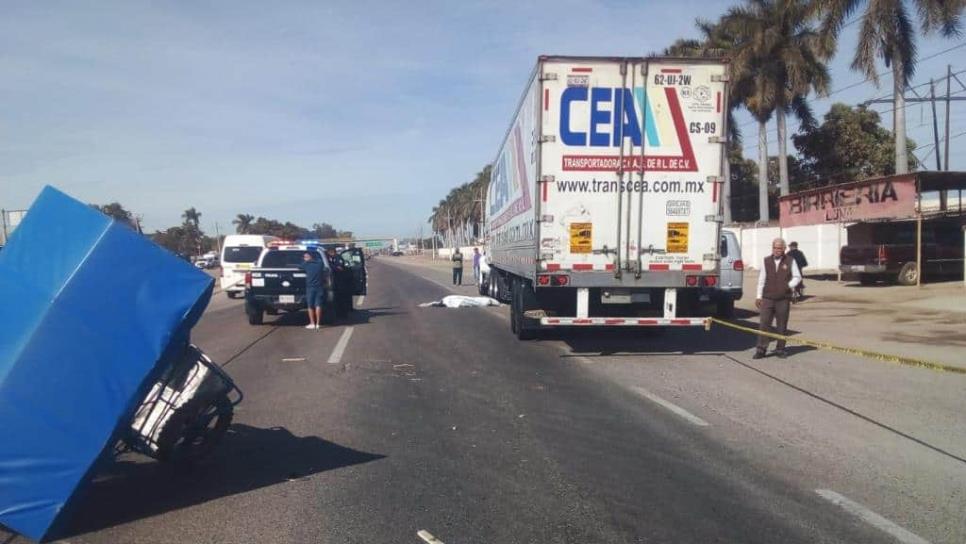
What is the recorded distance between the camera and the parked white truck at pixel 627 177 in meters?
10.8

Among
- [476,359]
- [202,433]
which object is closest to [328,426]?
[202,433]

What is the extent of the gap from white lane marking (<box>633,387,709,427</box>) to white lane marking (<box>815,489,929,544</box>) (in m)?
2.03

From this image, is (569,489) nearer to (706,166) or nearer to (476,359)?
(476,359)

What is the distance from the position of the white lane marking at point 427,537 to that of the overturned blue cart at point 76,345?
1.89m

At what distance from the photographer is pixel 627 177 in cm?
1092

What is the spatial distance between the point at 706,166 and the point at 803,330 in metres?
5.65

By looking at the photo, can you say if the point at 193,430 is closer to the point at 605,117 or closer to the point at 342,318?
the point at 605,117

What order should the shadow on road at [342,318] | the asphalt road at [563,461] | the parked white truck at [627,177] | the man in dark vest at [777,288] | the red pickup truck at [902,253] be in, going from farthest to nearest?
the red pickup truck at [902,253]
the shadow on road at [342,318]
the man in dark vest at [777,288]
the parked white truck at [627,177]
the asphalt road at [563,461]

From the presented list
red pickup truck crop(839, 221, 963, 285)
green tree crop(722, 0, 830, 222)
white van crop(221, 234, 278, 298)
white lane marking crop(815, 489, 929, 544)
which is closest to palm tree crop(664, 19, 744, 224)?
green tree crop(722, 0, 830, 222)

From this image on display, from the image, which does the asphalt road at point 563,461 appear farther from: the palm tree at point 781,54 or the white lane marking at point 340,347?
the palm tree at point 781,54

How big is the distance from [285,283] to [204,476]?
1096 centimetres

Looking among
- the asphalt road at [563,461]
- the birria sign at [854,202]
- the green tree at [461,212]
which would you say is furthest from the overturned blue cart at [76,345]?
the green tree at [461,212]

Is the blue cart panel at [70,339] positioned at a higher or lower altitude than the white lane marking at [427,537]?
higher


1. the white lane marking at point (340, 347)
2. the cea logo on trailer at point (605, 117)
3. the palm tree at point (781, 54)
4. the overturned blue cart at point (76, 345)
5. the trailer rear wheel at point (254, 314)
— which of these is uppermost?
the palm tree at point (781, 54)
